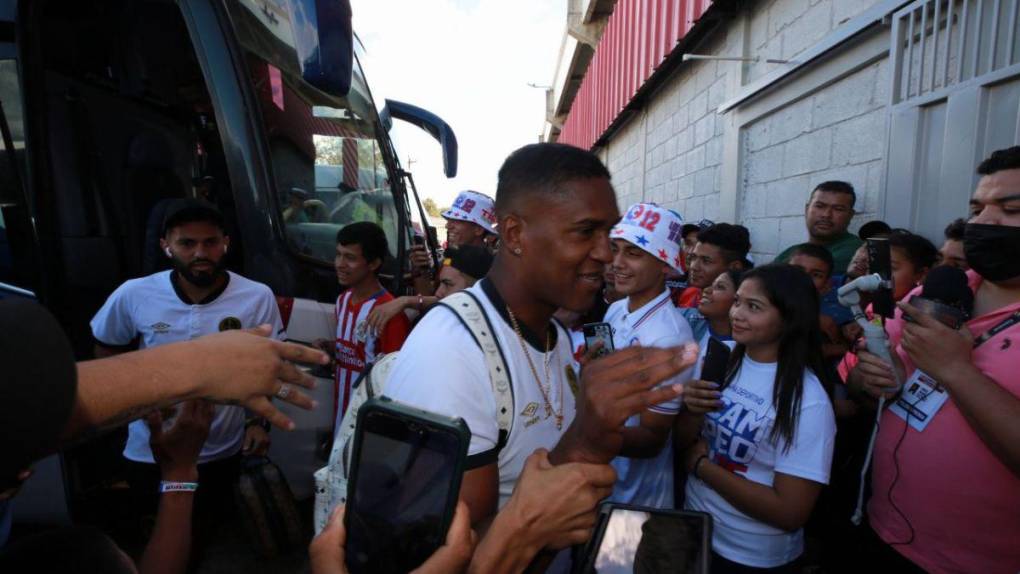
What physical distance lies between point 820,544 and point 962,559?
1.43m

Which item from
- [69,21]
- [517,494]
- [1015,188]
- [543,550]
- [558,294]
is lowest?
[543,550]

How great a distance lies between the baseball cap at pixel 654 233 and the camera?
8.64 feet

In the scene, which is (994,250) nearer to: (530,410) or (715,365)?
(715,365)

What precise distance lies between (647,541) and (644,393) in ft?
1.47

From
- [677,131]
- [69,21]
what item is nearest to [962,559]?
[69,21]

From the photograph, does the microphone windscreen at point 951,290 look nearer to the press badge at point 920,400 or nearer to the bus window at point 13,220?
the press badge at point 920,400

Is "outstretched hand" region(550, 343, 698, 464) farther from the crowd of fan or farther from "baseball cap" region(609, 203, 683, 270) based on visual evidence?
"baseball cap" region(609, 203, 683, 270)

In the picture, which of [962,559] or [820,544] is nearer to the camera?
[962,559]

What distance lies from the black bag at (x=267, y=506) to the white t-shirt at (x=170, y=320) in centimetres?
26

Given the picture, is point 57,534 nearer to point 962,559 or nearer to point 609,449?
point 609,449

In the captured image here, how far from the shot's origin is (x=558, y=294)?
1428 mm

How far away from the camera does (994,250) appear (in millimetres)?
1752

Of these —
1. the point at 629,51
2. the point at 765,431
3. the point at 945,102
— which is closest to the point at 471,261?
the point at 765,431

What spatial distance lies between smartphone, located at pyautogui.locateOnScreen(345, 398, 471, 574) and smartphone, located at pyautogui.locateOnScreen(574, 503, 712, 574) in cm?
51
